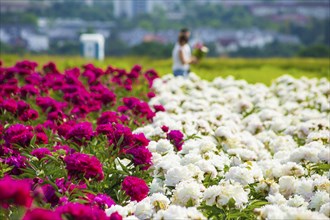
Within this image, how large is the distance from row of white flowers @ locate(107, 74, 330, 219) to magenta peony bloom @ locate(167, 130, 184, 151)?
1.7 inches

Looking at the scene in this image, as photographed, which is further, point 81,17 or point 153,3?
point 153,3

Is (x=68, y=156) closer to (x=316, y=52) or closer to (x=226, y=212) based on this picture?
(x=226, y=212)

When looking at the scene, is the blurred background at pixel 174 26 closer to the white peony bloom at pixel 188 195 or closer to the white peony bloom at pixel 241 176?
the white peony bloom at pixel 241 176

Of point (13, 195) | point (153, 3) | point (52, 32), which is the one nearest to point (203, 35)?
point (52, 32)

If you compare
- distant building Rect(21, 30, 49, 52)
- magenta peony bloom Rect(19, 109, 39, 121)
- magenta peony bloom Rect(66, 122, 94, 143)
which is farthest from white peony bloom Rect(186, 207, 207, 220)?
distant building Rect(21, 30, 49, 52)

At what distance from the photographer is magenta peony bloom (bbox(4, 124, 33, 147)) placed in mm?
2887

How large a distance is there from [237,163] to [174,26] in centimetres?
6190

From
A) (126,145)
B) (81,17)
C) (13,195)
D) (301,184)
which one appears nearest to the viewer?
(13,195)

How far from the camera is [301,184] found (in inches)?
104

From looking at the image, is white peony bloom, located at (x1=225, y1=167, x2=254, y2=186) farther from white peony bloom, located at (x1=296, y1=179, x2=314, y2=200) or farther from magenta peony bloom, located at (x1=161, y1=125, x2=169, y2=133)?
magenta peony bloom, located at (x1=161, y1=125, x2=169, y2=133)

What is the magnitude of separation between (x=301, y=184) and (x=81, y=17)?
222 ft

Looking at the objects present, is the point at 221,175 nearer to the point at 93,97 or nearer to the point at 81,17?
the point at 93,97

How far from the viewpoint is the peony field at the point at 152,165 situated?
2.16 meters

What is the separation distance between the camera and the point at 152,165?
9.85ft
